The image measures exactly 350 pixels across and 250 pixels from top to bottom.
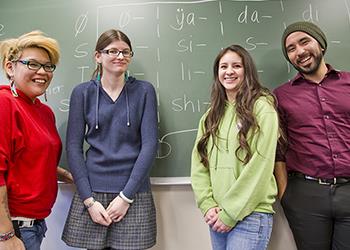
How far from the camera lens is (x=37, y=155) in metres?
1.30

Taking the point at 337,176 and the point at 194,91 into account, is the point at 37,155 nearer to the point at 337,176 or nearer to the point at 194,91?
the point at 194,91

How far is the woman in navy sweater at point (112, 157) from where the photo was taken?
1467 millimetres

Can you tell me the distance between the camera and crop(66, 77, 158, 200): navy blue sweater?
1494 mm

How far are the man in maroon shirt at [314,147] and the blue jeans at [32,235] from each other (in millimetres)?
1214

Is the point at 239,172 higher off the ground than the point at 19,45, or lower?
lower

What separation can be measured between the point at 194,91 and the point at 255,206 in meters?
0.76

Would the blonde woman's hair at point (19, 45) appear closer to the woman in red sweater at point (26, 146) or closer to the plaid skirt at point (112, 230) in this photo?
the woman in red sweater at point (26, 146)

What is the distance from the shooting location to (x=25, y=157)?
1260mm

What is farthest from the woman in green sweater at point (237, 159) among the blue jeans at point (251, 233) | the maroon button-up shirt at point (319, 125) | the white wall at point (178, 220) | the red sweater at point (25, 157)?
the red sweater at point (25, 157)

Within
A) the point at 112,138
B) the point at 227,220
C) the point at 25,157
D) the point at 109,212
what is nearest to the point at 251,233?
the point at 227,220

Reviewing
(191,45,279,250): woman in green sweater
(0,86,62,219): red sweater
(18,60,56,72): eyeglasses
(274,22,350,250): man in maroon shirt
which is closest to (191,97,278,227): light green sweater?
(191,45,279,250): woman in green sweater

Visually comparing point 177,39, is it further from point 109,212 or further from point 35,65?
point 109,212

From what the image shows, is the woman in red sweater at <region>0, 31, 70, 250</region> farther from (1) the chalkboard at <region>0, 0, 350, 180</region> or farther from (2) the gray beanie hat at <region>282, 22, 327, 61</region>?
(2) the gray beanie hat at <region>282, 22, 327, 61</region>

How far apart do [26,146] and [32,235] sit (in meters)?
0.39
